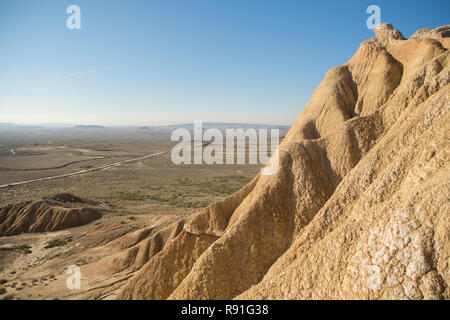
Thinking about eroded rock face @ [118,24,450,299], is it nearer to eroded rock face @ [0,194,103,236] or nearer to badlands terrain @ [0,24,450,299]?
badlands terrain @ [0,24,450,299]

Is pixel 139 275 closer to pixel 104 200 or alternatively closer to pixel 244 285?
pixel 244 285

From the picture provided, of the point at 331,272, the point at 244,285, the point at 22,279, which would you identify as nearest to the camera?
the point at 331,272

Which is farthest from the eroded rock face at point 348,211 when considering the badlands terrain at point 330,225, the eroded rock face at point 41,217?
the eroded rock face at point 41,217

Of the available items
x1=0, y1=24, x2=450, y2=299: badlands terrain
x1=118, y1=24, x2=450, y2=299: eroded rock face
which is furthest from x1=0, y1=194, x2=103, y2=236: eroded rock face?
x1=118, y1=24, x2=450, y2=299: eroded rock face

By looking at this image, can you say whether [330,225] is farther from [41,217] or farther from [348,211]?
[41,217]

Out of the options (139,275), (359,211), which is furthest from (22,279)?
(359,211)
